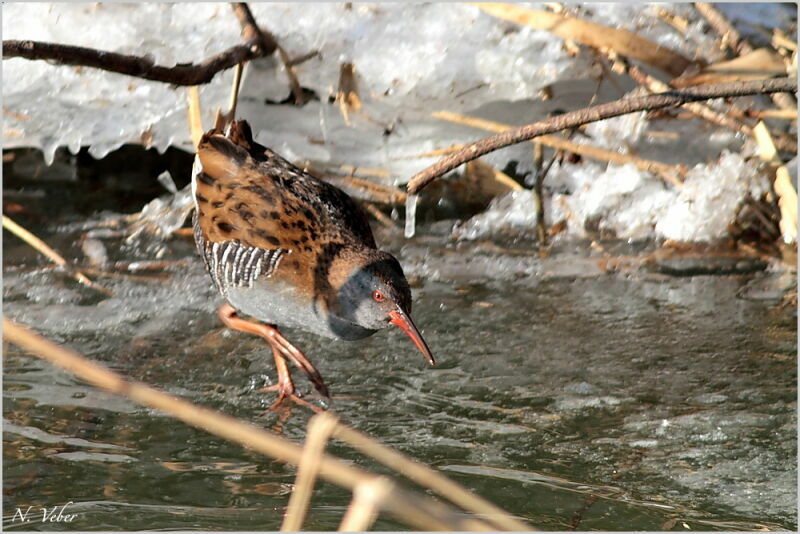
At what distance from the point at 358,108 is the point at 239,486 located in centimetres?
275

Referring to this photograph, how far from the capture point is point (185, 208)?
4996mm

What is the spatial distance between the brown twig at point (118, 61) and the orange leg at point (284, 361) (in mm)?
929

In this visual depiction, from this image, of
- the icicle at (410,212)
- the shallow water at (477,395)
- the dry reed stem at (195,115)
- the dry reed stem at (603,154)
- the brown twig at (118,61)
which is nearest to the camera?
the shallow water at (477,395)

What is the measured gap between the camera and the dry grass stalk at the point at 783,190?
4.60 meters

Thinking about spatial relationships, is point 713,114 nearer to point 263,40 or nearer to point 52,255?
point 263,40

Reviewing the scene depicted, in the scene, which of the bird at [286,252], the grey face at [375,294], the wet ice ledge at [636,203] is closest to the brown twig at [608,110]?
the grey face at [375,294]

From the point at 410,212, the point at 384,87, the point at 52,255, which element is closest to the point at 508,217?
the point at 384,87

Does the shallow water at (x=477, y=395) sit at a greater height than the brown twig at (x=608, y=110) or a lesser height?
lesser

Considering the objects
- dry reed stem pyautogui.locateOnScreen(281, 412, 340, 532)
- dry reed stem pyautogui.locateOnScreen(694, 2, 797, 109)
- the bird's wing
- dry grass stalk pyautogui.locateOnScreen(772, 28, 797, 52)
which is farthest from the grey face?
dry grass stalk pyautogui.locateOnScreen(772, 28, 797, 52)

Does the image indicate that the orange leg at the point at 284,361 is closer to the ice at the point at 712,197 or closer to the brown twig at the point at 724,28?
the ice at the point at 712,197

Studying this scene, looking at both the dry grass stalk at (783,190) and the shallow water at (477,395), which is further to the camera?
the dry grass stalk at (783,190)

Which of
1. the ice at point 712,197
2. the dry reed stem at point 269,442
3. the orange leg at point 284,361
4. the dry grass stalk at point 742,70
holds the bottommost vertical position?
the orange leg at point 284,361

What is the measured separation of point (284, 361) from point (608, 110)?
1.48 meters

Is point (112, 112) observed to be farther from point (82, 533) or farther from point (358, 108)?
point (82, 533)
